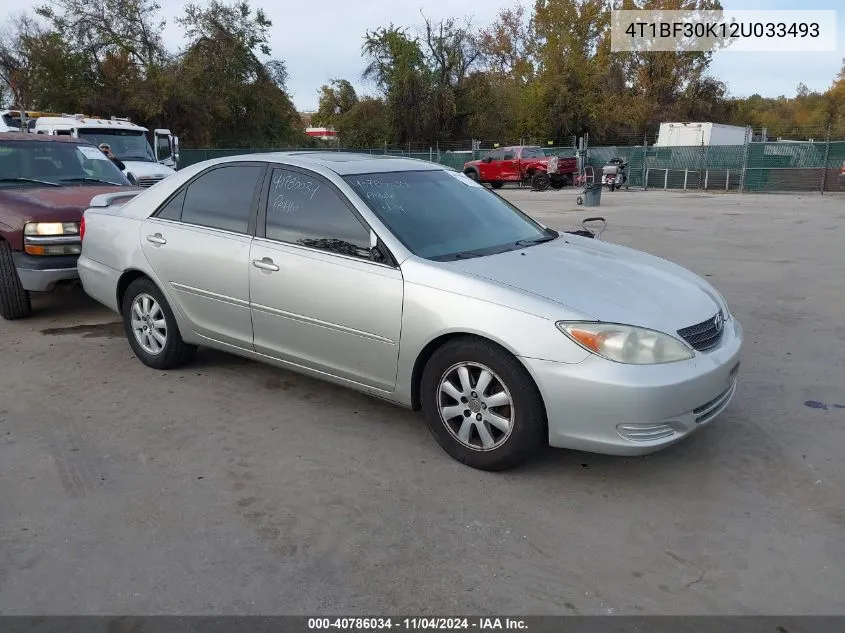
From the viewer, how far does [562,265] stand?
12.6 feet

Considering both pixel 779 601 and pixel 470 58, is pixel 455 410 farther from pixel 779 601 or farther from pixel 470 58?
pixel 470 58

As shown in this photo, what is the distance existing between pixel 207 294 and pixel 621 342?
104 inches

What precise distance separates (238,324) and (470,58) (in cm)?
4641

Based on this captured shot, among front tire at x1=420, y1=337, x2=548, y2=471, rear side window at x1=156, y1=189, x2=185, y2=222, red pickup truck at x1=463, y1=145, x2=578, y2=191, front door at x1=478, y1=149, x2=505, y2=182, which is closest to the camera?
front tire at x1=420, y1=337, x2=548, y2=471

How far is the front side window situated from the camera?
391 centimetres

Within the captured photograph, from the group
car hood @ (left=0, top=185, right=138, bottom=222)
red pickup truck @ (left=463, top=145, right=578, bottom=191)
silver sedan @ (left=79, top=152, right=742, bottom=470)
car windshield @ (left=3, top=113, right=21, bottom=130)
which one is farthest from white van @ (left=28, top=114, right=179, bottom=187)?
red pickup truck @ (left=463, top=145, right=578, bottom=191)

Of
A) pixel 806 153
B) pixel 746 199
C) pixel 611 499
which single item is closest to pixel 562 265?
pixel 611 499

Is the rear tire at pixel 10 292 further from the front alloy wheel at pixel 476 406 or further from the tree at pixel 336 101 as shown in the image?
the tree at pixel 336 101

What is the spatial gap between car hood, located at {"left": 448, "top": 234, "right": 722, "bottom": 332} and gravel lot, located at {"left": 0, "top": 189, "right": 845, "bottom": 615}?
802mm

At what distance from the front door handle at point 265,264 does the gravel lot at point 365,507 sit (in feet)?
2.94

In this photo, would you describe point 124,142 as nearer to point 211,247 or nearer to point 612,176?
point 211,247

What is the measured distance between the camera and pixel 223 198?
458cm
